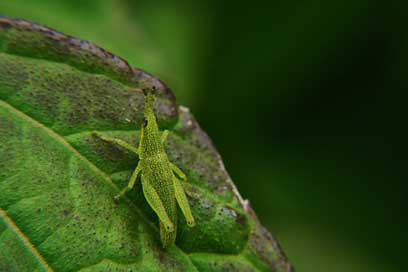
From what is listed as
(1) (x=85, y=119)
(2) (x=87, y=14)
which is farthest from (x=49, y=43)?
(2) (x=87, y=14)

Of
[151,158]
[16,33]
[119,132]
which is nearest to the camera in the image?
[16,33]

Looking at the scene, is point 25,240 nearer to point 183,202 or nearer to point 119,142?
point 119,142

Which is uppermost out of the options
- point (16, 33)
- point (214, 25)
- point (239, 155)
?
point (214, 25)

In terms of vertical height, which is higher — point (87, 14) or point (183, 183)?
point (87, 14)

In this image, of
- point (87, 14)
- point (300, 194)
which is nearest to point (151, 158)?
point (87, 14)

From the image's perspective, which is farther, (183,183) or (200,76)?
(200,76)

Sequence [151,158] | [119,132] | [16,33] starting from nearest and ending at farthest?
[16,33] → [119,132] → [151,158]

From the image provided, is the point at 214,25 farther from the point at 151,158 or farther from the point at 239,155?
the point at 151,158

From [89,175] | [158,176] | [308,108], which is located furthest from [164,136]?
[308,108]
